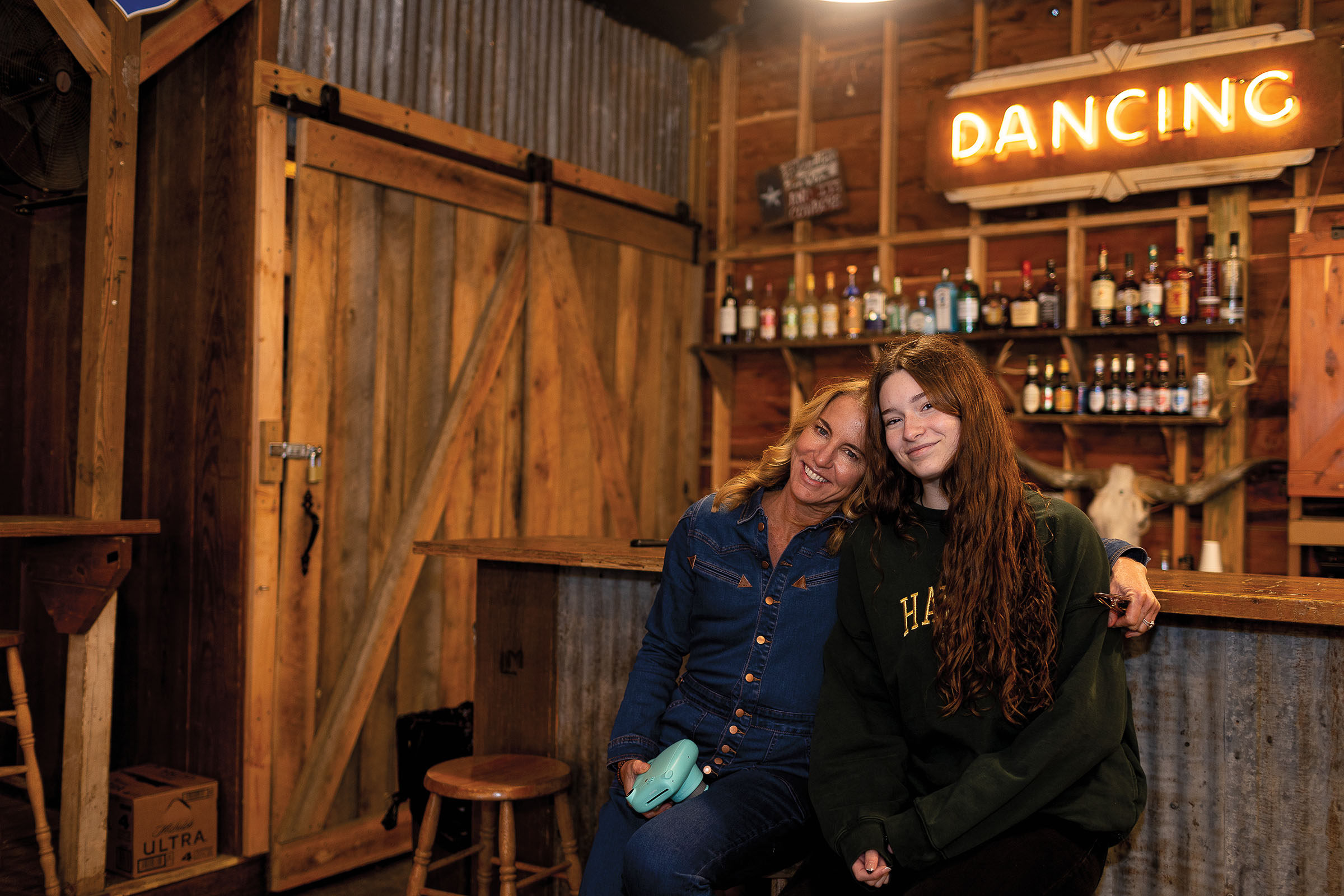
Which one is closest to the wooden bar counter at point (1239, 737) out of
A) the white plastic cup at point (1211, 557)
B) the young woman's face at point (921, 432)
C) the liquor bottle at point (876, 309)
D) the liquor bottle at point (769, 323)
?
the young woman's face at point (921, 432)

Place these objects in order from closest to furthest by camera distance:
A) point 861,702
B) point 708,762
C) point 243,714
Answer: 1. point 861,702
2. point 708,762
3. point 243,714

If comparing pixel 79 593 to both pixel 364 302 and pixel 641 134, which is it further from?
pixel 641 134

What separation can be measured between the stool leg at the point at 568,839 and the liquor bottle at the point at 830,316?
2891 mm

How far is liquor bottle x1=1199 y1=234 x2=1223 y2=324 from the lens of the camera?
412 centimetres

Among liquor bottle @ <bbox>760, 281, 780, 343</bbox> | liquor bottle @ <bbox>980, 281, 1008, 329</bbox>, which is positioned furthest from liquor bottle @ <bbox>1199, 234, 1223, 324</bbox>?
liquor bottle @ <bbox>760, 281, 780, 343</bbox>

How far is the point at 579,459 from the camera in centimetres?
485

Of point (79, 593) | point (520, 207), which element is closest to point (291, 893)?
point (79, 593)

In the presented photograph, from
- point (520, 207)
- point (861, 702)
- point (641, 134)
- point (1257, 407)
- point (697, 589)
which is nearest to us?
point (861, 702)

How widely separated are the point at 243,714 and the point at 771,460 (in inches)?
85.4

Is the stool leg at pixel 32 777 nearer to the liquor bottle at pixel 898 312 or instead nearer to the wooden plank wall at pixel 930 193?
the wooden plank wall at pixel 930 193

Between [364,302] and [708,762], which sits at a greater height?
[364,302]

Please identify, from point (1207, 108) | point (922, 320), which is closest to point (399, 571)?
point (922, 320)

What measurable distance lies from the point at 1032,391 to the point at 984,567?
2.86 metres

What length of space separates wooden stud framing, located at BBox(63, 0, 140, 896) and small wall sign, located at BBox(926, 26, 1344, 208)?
10.6 feet
